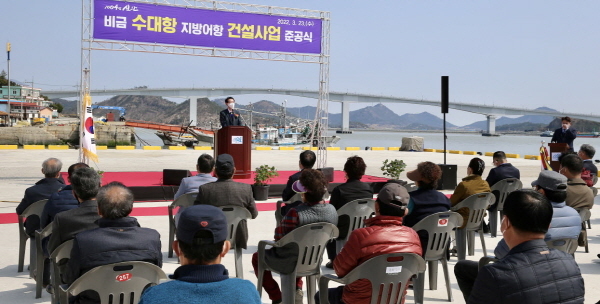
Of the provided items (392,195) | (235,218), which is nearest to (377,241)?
(392,195)

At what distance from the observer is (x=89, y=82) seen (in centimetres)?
1271

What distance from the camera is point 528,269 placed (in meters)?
2.36

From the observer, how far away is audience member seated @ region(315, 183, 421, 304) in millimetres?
3439

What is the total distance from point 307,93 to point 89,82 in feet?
198

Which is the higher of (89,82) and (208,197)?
→ (89,82)

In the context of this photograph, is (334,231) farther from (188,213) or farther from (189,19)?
(189,19)

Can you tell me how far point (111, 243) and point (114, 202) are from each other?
0.26 meters

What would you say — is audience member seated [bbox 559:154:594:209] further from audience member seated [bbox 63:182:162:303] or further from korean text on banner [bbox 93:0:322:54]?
korean text on banner [bbox 93:0:322:54]

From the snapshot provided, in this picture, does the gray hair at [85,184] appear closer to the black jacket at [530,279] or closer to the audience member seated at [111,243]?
the audience member seated at [111,243]

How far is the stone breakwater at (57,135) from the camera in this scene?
1785 inches

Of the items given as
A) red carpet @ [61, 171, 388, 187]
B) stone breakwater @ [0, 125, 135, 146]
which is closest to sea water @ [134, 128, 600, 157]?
stone breakwater @ [0, 125, 135, 146]

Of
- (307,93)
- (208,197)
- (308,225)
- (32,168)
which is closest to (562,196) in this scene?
(308,225)

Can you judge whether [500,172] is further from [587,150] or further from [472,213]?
[587,150]

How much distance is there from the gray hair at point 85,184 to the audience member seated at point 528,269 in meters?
2.74
